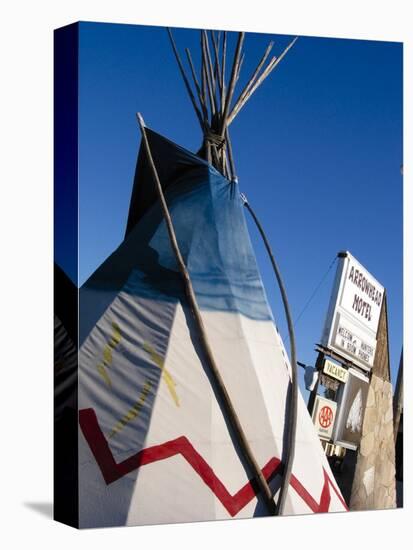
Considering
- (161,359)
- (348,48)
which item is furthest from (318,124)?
(161,359)

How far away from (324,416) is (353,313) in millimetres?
1033

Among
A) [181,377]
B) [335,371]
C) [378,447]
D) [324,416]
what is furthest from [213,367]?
[378,447]

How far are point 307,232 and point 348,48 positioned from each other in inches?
61.6

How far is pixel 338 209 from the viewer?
1108cm

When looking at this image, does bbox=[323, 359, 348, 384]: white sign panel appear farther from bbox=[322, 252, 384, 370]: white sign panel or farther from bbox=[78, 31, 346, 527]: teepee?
bbox=[78, 31, 346, 527]: teepee

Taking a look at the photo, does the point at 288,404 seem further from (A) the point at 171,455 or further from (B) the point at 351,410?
(B) the point at 351,410

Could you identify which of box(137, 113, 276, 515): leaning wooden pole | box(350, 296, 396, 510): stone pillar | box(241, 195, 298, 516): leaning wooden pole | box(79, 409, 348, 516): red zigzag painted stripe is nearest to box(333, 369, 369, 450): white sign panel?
box(350, 296, 396, 510): stone pillar

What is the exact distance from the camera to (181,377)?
393 inches

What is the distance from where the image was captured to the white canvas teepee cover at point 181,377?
31.5 feet

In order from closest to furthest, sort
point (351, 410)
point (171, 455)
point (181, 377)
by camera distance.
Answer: point (171, 455), point (181, 377), point (351, 410)

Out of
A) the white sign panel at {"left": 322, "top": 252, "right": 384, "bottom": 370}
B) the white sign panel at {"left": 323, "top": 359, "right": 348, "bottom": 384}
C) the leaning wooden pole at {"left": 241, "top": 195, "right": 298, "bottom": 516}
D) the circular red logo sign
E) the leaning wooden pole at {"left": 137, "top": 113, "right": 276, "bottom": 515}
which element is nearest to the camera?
the leaning wooden pole at {"left": 137, "top": 113, "right": 276, "bottom": 515}

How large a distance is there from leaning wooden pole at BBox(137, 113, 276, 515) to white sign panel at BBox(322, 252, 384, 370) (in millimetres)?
1546

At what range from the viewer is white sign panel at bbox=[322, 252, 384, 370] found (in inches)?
444

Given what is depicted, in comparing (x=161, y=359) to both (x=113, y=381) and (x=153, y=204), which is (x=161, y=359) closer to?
(x=113, y=381)
